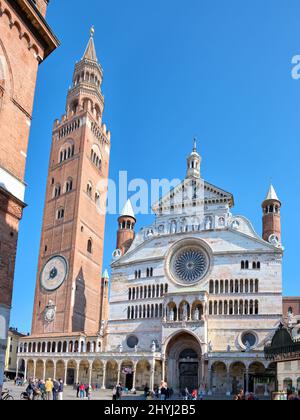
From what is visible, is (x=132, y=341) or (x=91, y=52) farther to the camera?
(x=91, y=52)

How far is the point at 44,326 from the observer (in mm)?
52531

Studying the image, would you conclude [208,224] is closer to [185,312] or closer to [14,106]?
[185,312]

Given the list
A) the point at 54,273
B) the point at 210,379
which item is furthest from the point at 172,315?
the point at 54,273

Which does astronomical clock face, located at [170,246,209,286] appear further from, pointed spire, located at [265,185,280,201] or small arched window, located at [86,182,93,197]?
small arched window, located at [86,182,93,197]

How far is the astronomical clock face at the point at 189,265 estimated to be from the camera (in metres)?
46.1

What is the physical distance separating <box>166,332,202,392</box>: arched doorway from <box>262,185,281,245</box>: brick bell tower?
508 inches

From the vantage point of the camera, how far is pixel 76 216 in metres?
54.6

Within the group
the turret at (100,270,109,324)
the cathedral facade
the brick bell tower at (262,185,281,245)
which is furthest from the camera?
the turret at (100,270,109,324)

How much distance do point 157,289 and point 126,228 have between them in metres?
10.9

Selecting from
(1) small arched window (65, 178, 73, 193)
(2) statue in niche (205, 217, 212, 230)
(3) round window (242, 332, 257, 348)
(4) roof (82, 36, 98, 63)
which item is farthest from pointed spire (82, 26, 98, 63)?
(3) round window (242, 332, 257, 348)

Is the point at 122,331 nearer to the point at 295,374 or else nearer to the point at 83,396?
the point at 83,396

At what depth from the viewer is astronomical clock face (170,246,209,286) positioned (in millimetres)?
46094

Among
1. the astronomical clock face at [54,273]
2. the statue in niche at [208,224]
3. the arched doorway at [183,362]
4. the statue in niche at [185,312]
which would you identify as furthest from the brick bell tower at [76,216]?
the statue in niche at [208,224]

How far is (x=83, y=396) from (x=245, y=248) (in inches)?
813
